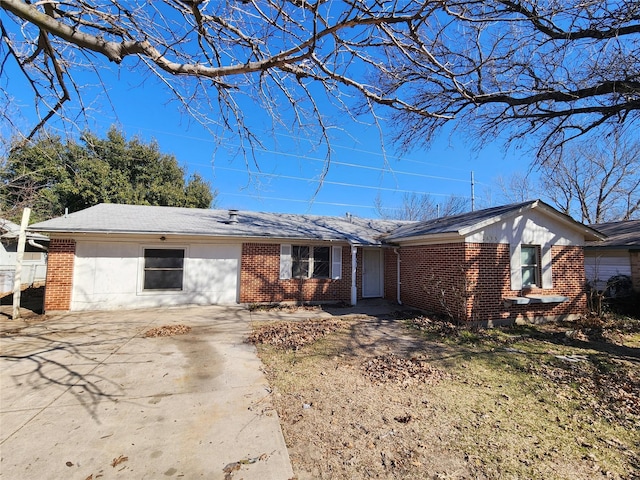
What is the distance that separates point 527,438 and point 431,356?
8.74 ft

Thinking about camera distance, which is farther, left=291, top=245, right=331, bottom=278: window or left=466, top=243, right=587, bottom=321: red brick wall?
left=291, top=245, right=331, bottom=278: window

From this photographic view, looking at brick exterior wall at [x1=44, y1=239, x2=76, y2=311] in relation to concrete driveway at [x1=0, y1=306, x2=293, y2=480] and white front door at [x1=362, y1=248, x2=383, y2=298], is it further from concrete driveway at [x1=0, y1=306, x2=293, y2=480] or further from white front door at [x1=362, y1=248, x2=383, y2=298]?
white front door at [x1=362, y1=248, x2=383, y2=298]

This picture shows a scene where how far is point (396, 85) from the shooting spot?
5.89 meters

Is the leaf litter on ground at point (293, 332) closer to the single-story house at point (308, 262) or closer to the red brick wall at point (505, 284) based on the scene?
the single-story house at point (308, 262)

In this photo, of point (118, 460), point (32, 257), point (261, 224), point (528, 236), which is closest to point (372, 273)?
point (261, 224)

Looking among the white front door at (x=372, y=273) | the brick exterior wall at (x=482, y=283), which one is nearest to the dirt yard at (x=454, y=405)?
the brick exterior wall at (x=482, y=283)

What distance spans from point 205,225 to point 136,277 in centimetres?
289

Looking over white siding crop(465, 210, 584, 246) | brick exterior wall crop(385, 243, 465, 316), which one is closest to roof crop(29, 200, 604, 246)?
white siding crop(465, 210, 584, 246)

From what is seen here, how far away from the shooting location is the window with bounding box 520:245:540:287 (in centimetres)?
951

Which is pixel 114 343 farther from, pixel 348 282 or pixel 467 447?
pixel 348 282

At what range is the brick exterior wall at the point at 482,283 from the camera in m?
8.67

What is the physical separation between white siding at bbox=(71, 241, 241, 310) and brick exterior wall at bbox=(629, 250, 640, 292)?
1501cm

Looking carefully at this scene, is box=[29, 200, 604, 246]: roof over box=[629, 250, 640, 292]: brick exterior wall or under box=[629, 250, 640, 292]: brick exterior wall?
over

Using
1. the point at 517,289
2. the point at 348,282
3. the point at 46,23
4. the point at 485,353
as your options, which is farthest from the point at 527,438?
the point at 348,282
